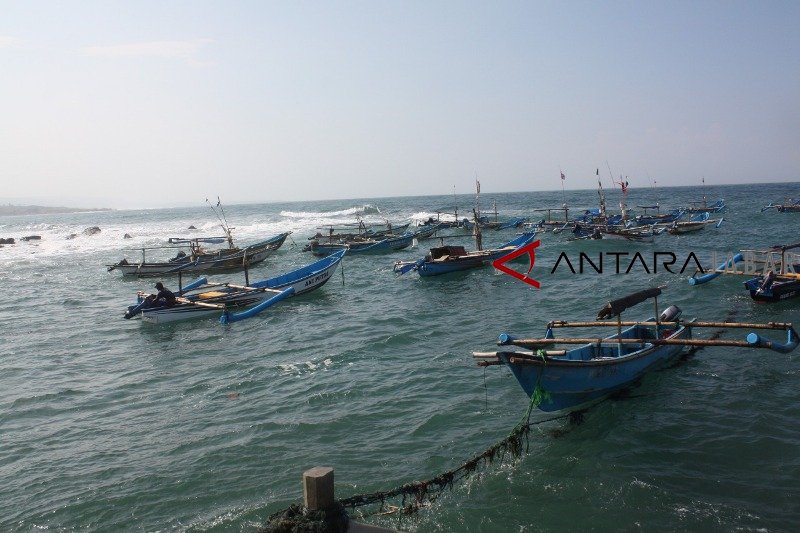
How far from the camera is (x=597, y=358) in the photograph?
12398mm

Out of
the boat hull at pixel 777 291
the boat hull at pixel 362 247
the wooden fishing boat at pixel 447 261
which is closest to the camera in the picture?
the boat hull at pixel 777 291

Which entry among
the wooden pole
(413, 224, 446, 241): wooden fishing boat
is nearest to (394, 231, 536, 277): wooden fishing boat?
(413, 224, 446, 241): wooden fishing boat

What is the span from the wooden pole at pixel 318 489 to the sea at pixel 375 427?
2.90 metres

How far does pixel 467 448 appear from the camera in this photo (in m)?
10.8

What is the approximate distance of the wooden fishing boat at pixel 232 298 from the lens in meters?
22.2

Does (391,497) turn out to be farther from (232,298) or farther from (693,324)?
(232,298)

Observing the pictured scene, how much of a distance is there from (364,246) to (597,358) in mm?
31502

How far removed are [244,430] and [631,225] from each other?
44.6 m

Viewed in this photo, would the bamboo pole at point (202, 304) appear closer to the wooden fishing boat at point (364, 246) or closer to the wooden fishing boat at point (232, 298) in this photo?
the wooden fishing boat at point (232, 298)

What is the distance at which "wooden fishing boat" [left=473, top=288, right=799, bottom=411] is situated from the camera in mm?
10297

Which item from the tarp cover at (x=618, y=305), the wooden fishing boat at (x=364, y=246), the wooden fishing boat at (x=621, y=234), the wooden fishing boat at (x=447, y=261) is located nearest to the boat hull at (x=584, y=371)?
the tarp cover at (x=618, y=305)

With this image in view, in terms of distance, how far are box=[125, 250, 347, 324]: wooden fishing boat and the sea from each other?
480mm

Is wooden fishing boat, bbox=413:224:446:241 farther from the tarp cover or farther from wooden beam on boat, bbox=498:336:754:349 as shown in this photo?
wooden beam on boat, bbox=498:336:754:349

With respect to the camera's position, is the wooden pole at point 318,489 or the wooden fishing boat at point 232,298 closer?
the wooden pole at point 318,489
